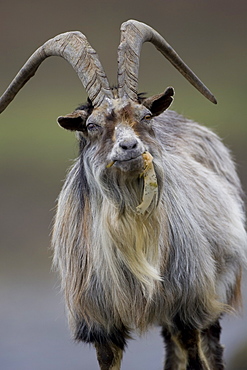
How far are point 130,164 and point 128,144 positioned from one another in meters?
0.14

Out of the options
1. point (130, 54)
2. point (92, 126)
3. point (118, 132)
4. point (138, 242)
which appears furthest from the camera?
point (130, 54)

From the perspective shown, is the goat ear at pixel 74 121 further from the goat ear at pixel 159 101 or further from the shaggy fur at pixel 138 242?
the goat ear at pixel 159 101

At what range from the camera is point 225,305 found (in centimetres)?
871

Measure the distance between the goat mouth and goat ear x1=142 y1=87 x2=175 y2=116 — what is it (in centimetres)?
58

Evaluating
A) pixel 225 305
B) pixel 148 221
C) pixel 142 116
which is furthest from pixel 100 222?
pixel 225 305

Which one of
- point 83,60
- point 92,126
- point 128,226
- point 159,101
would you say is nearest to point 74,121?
point 92,126

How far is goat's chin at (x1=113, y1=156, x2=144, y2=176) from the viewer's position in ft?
23.7

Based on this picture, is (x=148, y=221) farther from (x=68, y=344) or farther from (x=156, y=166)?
(x=68, y=344)

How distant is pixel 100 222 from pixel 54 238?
87 cm

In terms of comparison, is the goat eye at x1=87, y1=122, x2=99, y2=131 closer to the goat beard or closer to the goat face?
the goat face

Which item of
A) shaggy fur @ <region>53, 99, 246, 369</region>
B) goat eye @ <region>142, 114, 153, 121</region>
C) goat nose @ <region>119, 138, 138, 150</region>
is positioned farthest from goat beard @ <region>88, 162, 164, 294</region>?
goat eye @ <region>142, 114, 153, 121</region>

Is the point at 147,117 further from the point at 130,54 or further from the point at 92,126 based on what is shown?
the point at 130,54

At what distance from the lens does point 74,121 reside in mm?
7672

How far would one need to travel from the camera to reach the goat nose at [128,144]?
23.6ft
